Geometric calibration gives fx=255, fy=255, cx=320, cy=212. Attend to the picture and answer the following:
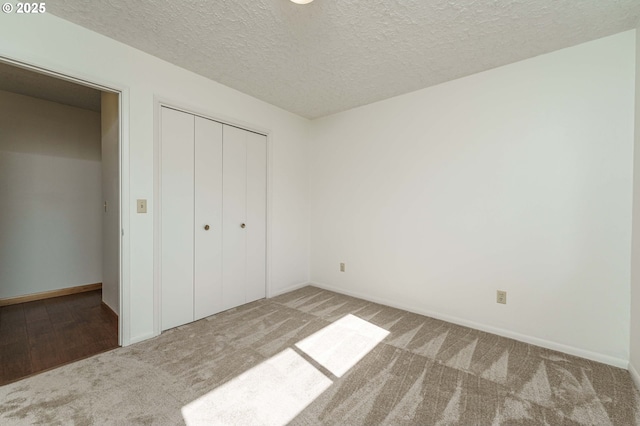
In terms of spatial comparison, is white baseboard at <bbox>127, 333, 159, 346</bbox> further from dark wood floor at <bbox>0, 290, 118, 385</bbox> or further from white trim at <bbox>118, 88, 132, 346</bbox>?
dark wood floor at <bbox>0, 290, 118, 385</bbox>

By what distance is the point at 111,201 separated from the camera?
287cm

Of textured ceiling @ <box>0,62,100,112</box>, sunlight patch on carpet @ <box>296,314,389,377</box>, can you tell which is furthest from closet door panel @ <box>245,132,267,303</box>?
textured ceiling @ <box>0,62,100,112</box>

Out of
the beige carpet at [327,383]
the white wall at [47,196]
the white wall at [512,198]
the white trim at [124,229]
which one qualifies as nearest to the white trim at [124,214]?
the white trim at [124,229]

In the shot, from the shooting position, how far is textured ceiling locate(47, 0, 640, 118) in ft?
5.42

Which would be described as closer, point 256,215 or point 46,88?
point 46,88

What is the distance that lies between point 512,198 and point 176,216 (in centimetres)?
313

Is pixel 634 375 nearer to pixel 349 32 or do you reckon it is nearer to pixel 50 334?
pixel 349 32

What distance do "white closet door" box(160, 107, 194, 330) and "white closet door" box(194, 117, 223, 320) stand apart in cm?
7

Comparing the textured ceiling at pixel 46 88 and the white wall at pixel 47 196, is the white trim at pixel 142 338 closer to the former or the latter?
the white wall at pixel 47 196

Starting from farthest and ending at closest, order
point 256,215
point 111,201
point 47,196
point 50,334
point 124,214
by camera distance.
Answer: point 47,196 → point 256,215 → point 111,201 → point 50,334 → point 124,214

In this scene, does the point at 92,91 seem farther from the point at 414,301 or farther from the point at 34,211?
the point at 414,301

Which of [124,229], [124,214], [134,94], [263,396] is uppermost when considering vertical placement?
[134,94]

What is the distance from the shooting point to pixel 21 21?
166cm

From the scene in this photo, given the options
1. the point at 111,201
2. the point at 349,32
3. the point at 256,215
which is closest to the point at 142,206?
the point at 111,201
